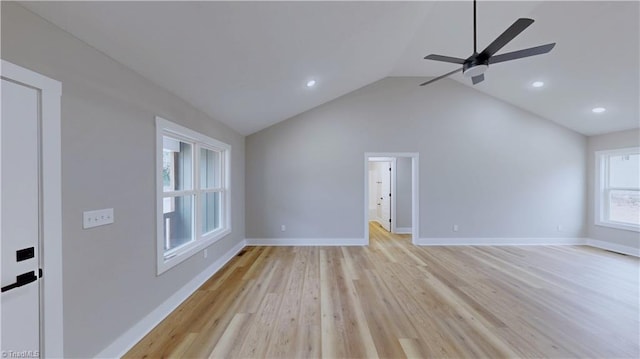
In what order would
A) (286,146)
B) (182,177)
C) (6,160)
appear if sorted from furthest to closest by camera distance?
1. (286,146)
2. (182,177)
3. (6,160)

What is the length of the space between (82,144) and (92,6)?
84 cm

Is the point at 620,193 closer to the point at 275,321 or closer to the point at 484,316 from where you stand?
the point at 484,316

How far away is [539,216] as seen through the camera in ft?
18.7

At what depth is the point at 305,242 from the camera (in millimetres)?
5637

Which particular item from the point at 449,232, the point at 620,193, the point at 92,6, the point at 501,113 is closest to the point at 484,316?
the point at 449,232

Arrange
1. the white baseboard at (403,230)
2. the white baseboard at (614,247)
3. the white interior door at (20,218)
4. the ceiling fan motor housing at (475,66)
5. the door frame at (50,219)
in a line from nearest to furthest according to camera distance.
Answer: the white interior door at (20,218) < the door frame at (50,219) < the ceiling fan motor housing at (475,66) < the white baseboard at (614,247) < the white baseboard at (403,230)

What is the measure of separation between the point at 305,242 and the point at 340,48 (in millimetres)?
3867

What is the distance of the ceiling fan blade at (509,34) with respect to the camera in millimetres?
1875

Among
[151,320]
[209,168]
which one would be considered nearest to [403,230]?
[209,168]

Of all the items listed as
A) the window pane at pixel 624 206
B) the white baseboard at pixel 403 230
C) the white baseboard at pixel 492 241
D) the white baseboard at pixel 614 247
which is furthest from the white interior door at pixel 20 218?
the window pane at pixel 624 206

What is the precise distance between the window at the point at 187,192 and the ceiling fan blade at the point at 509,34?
3110 mm

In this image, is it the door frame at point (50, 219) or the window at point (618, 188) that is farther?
the window at point (618, 188)

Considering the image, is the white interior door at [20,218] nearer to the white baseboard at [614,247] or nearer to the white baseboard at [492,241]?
the white baseboard at [492,241]

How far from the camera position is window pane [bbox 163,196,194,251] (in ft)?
9.89
